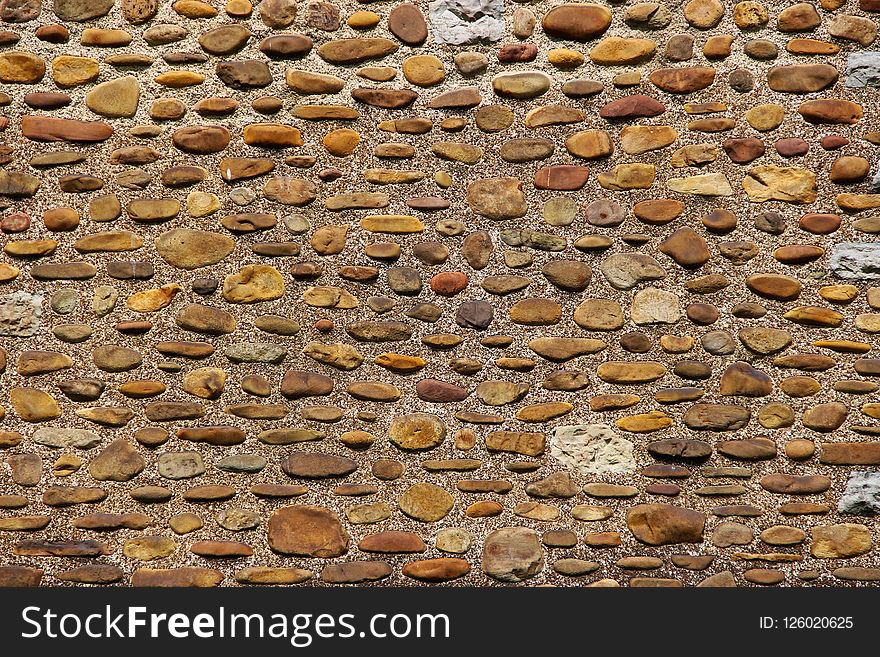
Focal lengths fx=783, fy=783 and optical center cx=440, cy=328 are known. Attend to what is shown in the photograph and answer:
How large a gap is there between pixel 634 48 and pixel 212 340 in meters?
2.01

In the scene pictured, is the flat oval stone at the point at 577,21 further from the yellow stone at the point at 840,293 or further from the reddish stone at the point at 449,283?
the yellow stone at the point at 840,293

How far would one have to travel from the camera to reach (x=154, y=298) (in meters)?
3.06

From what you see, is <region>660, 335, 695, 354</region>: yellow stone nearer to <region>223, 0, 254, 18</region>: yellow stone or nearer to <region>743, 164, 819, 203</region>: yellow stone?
<region>743, 164, 819, 203</region>: yellow stone

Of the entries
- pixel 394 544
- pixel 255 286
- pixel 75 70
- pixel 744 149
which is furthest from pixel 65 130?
pixel 744 149

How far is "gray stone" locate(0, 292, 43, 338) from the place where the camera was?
3.06 metres

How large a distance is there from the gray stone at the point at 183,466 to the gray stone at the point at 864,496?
248cm

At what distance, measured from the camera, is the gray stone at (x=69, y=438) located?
3.03 m

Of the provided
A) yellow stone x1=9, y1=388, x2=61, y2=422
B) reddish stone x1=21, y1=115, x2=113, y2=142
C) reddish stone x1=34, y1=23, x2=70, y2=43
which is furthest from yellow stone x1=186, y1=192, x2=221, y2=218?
yellow stone x1=9, y1=388, x2=61, y2=422

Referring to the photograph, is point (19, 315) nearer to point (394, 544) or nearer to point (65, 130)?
point (65, 130)

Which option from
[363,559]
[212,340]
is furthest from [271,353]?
[363,559]

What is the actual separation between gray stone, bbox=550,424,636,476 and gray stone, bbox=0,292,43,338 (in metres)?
2.07

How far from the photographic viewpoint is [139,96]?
122 inches

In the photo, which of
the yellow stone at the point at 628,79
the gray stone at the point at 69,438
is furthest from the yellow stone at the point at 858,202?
the gray stone at the point at 69,438

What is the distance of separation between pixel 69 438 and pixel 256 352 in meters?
0.80
